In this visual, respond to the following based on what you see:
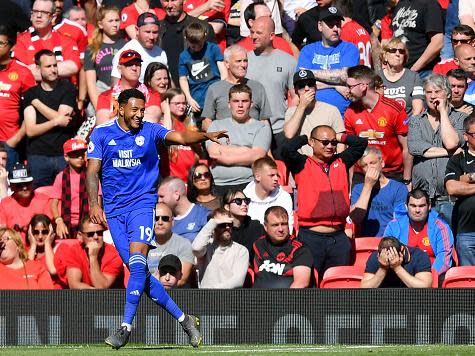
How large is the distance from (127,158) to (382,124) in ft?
15.6

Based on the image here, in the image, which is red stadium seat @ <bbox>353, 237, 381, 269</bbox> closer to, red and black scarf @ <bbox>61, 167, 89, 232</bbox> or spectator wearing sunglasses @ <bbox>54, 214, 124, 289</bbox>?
spectator wearing sunglasses @ <bbox>54, 214, 124, 289</bbox>

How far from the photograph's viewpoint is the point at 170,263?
1305cm

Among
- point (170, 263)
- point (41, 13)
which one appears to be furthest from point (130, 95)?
point (41, 13)

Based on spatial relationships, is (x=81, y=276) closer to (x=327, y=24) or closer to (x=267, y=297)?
(x=267, y=297)

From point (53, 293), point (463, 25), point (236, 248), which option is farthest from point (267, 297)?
point (463, 25)

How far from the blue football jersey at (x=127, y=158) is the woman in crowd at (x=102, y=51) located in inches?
224

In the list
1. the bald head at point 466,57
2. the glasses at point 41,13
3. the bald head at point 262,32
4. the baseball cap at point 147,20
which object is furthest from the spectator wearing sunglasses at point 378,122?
the glasses at point 41,13

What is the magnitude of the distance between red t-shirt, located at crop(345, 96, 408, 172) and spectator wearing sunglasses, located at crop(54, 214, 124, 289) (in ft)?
11.4

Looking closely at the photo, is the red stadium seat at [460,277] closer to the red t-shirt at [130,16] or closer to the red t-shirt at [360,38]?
the red t-shirt at [360,38]

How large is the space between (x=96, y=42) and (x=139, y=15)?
0.78 m

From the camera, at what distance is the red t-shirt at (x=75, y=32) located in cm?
1809

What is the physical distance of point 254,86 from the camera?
15.3m

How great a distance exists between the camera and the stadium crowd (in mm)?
13336

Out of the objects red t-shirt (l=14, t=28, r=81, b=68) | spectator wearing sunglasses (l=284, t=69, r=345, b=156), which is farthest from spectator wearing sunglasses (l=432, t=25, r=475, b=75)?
red t-shirt (l=14, t=28, r=81, b=68)
